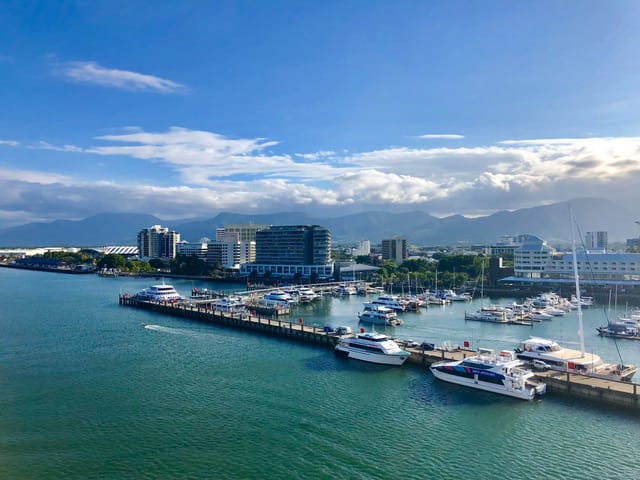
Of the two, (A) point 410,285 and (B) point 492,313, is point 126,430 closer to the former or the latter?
(B) point 492,313

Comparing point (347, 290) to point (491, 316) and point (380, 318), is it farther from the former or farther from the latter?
point (491, 316)

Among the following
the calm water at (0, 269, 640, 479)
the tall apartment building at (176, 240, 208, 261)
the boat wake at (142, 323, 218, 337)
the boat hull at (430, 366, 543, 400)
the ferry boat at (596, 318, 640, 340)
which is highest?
the tall apartment building at (176, 240, 208, 261)

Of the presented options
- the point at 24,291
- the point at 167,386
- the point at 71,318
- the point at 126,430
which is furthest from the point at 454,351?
the point at 24,291

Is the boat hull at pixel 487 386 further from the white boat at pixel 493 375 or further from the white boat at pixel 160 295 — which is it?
the white boat at pixel 160 295

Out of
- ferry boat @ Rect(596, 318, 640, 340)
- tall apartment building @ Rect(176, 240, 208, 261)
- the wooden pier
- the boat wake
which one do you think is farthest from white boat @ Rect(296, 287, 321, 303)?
tall apartment building @ Rect(176, 240, 208, 261)

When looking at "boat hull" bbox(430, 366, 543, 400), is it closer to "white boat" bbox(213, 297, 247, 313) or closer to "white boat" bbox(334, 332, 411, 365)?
"white boat" bbox(334, 332, 411, 365)

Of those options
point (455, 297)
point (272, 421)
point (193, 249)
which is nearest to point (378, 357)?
point (272, 421)

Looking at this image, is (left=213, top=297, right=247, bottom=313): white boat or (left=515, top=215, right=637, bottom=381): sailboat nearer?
(left=515, top=215, right=637, bottom=381): sailboat
